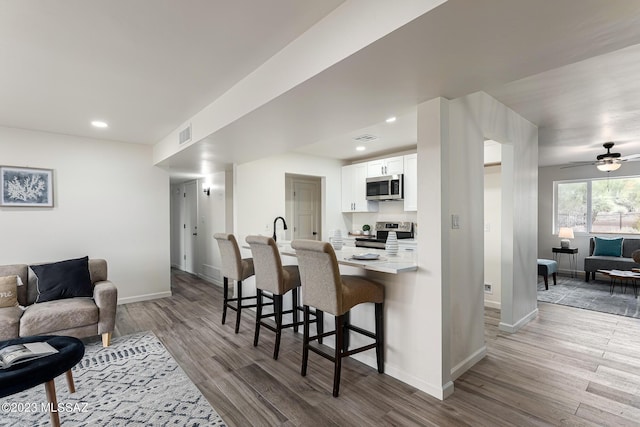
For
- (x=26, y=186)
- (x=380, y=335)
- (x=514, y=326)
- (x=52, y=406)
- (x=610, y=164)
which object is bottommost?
(x=514, y=326)

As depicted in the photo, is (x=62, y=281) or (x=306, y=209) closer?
(x=62, y=281)

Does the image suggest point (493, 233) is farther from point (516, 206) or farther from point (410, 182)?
point (410, 182)

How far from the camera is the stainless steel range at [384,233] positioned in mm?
5098

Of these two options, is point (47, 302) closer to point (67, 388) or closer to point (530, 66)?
point (67, 388)

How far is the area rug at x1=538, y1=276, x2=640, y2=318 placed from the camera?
4.36 m

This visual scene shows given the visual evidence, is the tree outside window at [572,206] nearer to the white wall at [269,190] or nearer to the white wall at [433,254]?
the white wall at [269,190]

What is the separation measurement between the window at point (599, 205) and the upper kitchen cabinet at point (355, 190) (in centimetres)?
456

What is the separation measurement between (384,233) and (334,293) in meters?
3.36

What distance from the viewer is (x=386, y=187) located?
17.1 feet

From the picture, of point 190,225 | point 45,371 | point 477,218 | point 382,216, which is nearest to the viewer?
point 45,371

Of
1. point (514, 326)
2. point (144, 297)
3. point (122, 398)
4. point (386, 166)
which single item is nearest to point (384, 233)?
point (386, 166)

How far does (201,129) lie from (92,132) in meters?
1.91

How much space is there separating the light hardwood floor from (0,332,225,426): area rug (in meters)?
0.13

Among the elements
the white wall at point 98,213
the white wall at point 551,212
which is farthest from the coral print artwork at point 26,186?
the white wall at point 551,212
